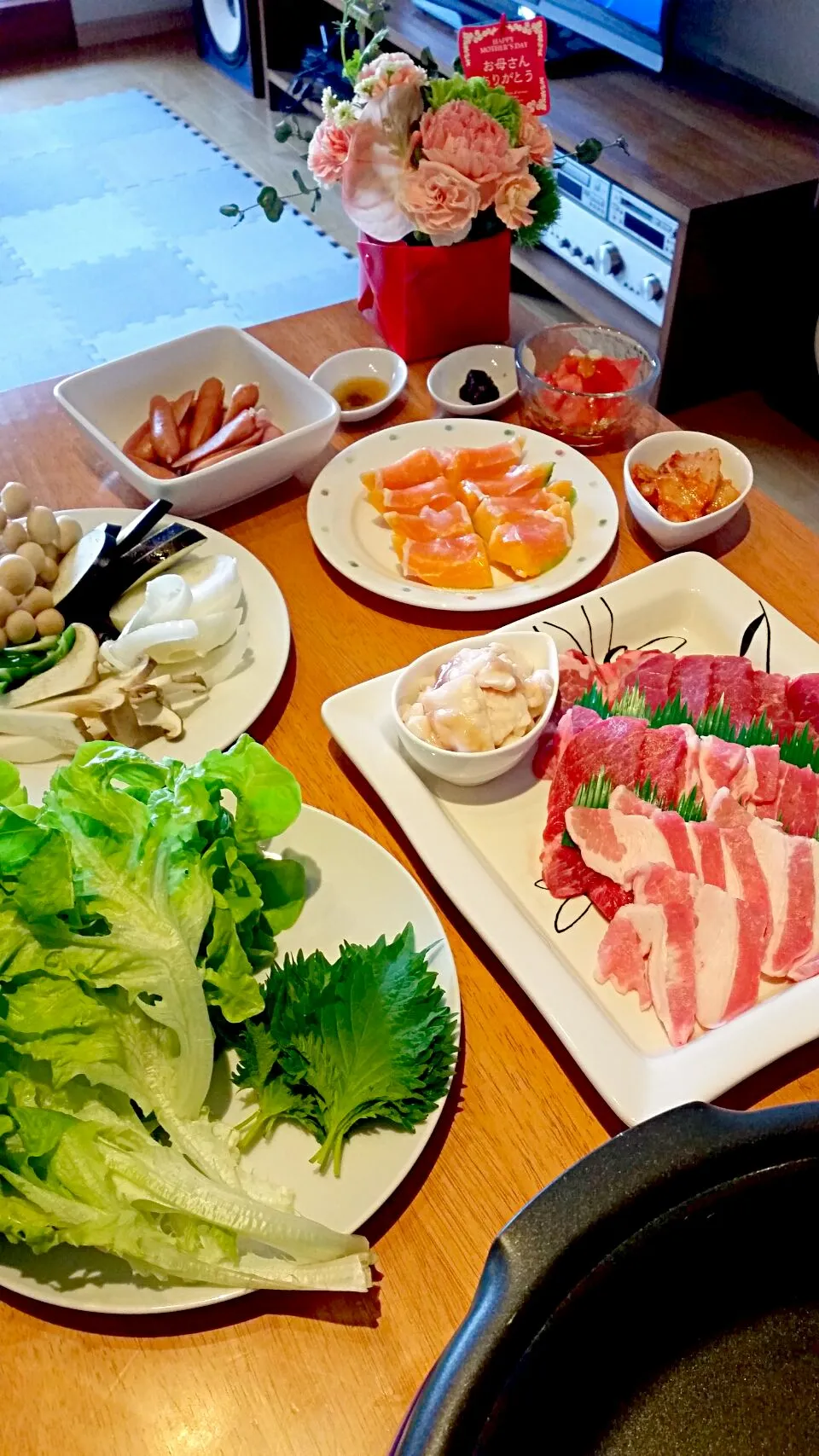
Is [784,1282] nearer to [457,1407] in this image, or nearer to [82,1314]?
[457,1407]

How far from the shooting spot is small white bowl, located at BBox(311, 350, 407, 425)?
1.58 metres

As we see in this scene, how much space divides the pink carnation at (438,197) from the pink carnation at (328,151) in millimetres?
108

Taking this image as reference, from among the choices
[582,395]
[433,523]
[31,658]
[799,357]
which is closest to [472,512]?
[433,523]

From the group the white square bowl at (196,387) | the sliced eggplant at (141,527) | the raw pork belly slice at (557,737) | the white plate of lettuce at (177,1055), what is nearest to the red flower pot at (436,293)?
the white square bowl at (196,387)

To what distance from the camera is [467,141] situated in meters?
1.38

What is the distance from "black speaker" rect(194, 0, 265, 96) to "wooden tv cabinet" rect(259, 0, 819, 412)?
5.36ft

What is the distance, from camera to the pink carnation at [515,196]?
1.43m

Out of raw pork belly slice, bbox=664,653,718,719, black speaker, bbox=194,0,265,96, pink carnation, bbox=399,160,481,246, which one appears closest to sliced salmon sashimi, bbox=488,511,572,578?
raw pork belly slice, bbox=664,653,718,719

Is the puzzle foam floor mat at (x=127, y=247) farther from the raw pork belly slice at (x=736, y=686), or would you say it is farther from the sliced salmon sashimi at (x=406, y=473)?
the raw pork belly slice at (x=736, y=686)

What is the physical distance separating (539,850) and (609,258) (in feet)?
7.64

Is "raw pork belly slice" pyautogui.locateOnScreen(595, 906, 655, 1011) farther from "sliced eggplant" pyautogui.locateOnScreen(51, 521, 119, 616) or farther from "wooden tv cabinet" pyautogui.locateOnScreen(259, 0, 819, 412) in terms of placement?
"wooden tv cabinet" pyautogui.locateOnScreen(259, 0, 819, 412)

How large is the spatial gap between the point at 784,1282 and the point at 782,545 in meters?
0.97

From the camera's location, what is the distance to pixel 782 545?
4.55ft

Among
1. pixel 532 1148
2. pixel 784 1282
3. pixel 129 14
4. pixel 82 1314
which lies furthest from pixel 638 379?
pixel 129 14
